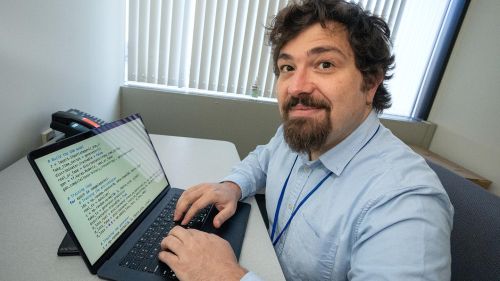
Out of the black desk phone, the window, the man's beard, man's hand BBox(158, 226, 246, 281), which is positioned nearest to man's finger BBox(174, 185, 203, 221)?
man's hand BBox(158, 226, 246, 281)

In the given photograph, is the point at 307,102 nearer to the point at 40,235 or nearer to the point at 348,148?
the point at 348,148

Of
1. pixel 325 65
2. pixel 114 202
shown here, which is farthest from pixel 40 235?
pixel 325 65

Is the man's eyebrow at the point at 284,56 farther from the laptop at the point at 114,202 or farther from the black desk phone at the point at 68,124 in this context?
the black desk phone at the point at 68,124

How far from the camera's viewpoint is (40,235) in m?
0.63

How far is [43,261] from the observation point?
562 millimetres

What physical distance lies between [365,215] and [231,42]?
1.73 meters

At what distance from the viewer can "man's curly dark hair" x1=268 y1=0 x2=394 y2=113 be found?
833 millimetres

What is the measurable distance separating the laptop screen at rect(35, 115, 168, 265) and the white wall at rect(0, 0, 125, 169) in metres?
0.40

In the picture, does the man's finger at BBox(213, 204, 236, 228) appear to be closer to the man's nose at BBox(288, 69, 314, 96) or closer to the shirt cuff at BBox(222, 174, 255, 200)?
the shirt cuff at BBox(222, 174, 255, 200)

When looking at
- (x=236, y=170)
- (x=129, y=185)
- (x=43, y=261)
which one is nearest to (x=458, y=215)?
(x=236, y=170)

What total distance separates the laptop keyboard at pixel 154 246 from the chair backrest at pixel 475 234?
26.3 inches

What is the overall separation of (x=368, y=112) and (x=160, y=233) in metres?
0.72

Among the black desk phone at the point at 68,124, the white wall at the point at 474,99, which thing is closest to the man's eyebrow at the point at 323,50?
the black desk phone at the point at 68,124

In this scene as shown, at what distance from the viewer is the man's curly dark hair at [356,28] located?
833 mm
